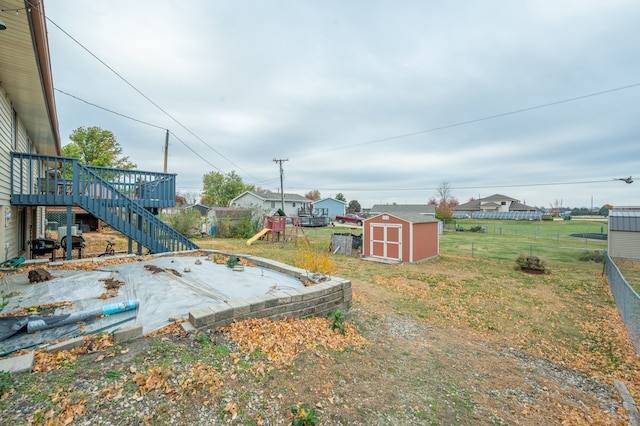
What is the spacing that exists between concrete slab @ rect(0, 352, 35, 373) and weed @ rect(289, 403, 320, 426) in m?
2.36

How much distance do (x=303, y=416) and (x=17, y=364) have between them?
2.56 metres

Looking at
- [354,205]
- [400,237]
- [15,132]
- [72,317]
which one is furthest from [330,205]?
[72,317]

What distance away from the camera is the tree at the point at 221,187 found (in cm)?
4444

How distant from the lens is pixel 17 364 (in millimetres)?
2396

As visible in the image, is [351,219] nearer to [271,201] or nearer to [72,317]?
[271,201]

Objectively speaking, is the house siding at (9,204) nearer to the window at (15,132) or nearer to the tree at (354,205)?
the window at (15,132)

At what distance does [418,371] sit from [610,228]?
664 inches

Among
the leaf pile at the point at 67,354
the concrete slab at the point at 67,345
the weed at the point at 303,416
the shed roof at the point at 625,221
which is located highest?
the shed roof at the point at 625,221

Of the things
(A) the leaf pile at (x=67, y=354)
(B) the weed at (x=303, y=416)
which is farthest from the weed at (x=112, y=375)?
(B) the weed at (x=303, y=416)

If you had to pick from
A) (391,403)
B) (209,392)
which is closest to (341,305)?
(391,403)

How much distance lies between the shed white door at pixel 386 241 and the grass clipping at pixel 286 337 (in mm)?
9211

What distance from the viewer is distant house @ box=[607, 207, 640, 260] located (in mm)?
13234

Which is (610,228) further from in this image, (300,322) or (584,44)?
(300,322)

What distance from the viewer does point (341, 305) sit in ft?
17.2
